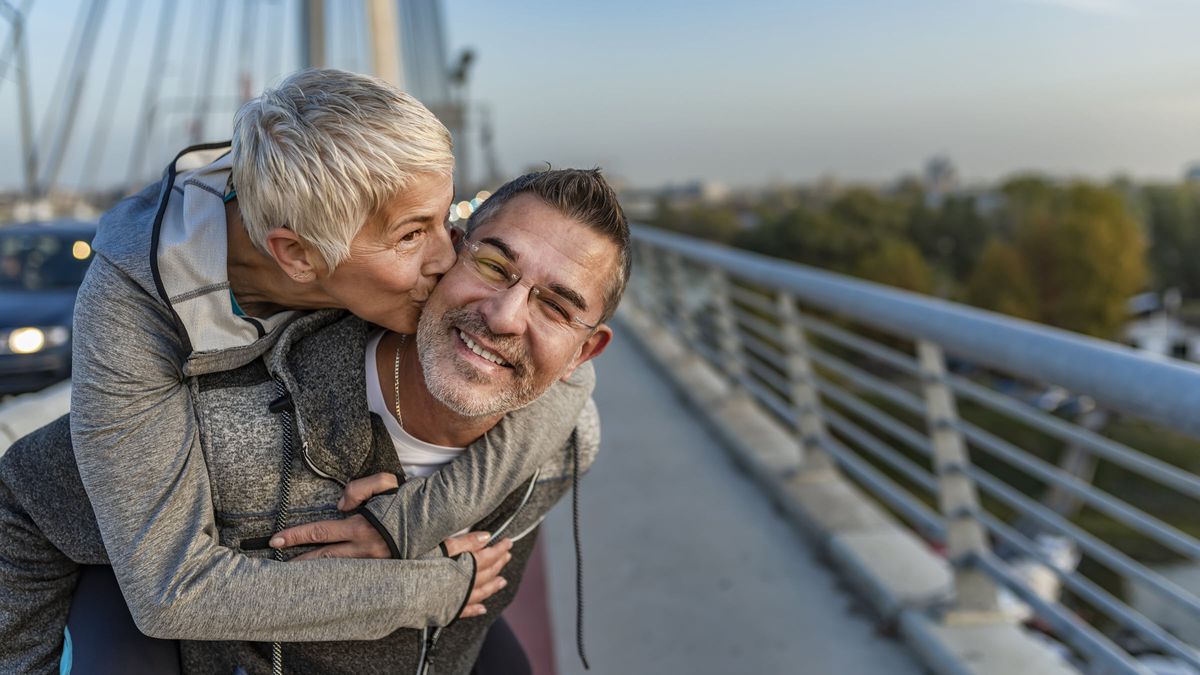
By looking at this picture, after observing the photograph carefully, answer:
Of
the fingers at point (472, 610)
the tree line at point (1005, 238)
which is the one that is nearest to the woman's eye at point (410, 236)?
the fingers at point (472, 610)

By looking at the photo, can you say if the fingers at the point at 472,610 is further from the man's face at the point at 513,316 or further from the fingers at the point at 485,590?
the man's face at the point at 513,316

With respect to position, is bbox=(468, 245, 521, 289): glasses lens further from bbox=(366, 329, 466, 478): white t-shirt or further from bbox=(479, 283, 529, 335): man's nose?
bbox=(366, 329, 466, 478): white t-shirt

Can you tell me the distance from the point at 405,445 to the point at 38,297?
722cm

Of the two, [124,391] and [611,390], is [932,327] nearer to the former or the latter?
[124,391]

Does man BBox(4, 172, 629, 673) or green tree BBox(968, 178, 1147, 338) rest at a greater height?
man BBox(4, 172, 629, 673)

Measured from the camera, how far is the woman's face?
1325 mm

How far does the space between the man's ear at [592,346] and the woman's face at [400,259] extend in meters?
0.28

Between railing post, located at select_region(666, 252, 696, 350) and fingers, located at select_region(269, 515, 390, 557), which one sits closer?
fingers, located at select_region(269, 515, 390, 557)

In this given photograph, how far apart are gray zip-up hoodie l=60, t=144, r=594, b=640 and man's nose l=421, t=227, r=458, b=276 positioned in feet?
0.76

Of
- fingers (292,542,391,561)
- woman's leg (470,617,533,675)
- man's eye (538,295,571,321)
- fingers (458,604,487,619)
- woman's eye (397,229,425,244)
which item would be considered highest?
woman's eye (397,229,425,244)

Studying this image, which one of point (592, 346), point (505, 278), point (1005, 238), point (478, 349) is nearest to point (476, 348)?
point (478, 349)

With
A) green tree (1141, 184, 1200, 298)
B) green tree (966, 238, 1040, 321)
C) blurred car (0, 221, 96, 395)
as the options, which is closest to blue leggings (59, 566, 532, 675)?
blurred car (0, 221, 96, 395)

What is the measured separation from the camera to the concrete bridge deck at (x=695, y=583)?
2.92 metres

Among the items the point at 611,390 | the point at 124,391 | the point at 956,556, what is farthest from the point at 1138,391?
the point at 611,390
